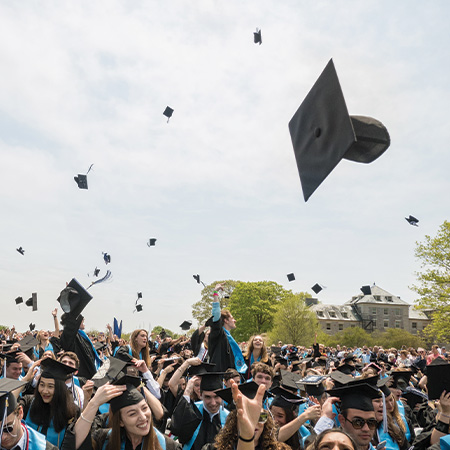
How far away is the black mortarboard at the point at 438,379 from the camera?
3.96 m

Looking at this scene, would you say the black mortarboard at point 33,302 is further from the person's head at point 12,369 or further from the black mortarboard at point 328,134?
the black mortarboard at point 328,134

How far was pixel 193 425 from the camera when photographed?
4406 millimetres

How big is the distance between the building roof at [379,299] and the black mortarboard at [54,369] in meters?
82.7

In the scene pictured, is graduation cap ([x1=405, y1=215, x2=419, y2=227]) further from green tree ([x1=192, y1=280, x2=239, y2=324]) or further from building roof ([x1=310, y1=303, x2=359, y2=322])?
building roof ([x1=310, y1=303, x2=359, y2=322])

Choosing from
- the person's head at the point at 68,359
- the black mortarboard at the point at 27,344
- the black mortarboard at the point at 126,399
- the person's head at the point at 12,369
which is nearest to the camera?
the black mortarboard at the point at 126,399

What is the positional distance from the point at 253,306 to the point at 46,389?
51851 millimetres

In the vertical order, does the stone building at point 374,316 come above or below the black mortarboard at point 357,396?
above

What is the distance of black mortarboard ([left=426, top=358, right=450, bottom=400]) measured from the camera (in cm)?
396

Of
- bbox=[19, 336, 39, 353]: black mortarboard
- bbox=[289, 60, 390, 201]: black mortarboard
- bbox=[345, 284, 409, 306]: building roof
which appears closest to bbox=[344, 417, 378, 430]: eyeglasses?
bbox=[289, 60, 390, 201]: black mortarboard

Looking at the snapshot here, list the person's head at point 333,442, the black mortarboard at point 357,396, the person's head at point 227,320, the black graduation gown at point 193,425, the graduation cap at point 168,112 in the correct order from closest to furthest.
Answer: the person's head at point 333,442 → the black mortarboard at point 357,396 → the black graduation gown at point 193,425 → the person's head at point 227,320 → the graduation cap at point 168,112

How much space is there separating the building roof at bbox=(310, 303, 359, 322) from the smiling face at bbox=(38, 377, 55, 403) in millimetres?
77495

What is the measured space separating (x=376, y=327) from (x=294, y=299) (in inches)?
1431

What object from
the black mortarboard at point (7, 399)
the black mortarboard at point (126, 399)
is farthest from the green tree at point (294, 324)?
the black mortarboard at point (7, 399)

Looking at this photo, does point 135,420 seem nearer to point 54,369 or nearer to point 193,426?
point 193,426
